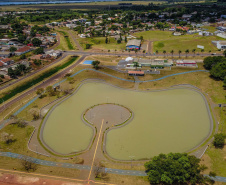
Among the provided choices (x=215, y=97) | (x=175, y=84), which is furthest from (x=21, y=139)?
(x=215, y=97)

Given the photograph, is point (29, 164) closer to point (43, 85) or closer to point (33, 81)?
point (43, 85)

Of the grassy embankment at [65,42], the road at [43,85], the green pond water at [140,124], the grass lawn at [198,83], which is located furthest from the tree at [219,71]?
the grassy embankment at [65,42]

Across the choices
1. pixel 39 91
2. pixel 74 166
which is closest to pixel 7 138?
pixel 74 166

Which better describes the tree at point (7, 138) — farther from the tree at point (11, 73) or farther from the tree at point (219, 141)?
the tree at point (219, 141)

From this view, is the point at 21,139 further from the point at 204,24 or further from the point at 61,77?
the point at 204,24

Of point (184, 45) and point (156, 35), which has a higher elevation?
point (156, 35)
